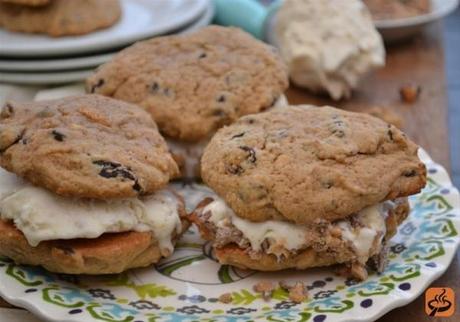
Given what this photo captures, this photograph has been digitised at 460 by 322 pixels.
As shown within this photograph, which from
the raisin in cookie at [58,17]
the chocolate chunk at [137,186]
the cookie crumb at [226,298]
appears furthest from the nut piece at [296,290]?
the raisin in cookie at [58,17]

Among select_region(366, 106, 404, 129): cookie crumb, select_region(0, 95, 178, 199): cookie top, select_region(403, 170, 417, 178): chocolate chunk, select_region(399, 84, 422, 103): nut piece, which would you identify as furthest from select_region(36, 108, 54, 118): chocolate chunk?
select_region(399, 84, 422, 103): nut piece

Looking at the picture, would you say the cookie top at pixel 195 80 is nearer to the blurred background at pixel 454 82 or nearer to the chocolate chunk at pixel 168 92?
the chocolate chunk at pixel 168 92

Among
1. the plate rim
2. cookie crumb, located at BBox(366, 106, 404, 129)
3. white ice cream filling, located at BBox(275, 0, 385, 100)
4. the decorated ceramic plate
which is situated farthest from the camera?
the plate rim

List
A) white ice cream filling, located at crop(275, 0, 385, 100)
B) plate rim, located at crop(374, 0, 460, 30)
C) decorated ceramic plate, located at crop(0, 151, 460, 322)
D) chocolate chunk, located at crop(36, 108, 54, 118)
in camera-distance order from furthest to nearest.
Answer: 1. plate rim, located at crop(374, 0, 460, 30)
2. white ice cream filling, located at crop(275, 0, 385, 100)
3. chocolate chunk, located at crop(36, 108, 54, 118)
4. decorated ceramic plate, located at crop(0, 151, 460, 322)

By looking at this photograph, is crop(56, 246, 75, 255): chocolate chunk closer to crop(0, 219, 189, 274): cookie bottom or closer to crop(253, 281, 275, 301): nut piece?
crop(0, 219, 189, 274): cookie bottom

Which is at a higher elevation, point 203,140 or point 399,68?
point 203,140

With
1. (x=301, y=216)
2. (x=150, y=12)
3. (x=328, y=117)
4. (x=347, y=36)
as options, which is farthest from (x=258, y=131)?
(x=150, y=12)

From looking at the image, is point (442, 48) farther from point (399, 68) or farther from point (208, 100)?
point (208, 100)
